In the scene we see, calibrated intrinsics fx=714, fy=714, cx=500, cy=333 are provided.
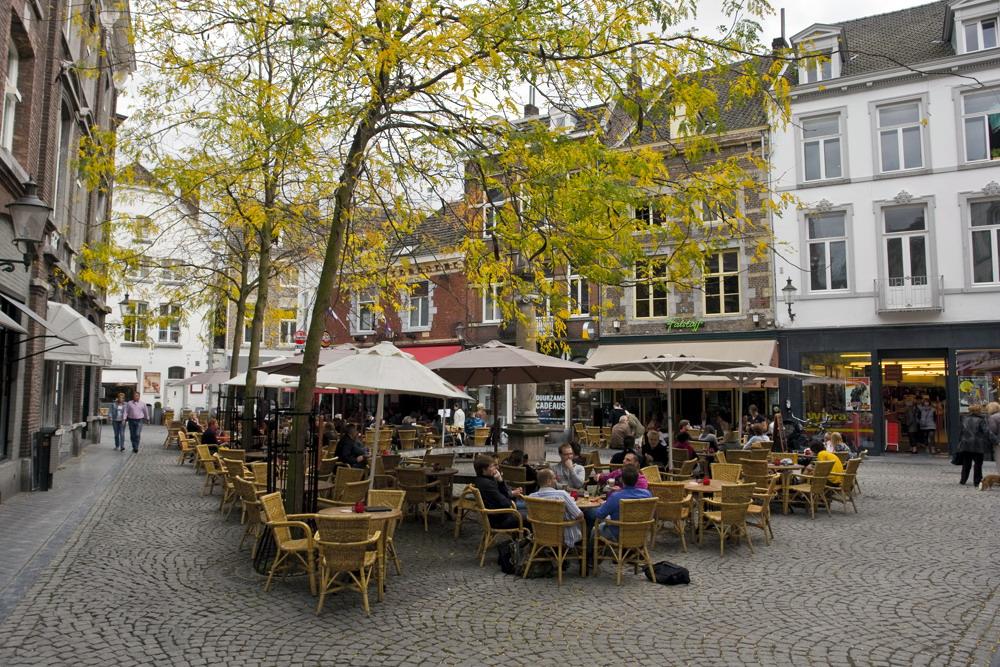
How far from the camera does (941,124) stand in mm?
19625

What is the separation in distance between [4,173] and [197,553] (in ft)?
20.1

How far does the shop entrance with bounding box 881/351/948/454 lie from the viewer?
63.8 ft

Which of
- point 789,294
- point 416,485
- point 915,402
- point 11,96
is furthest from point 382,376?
point 915,402

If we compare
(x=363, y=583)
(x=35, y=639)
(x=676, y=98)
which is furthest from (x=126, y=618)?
(x=676, y=98)

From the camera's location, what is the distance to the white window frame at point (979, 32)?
19.4m

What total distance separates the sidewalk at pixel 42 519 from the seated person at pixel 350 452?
3573 millimetres

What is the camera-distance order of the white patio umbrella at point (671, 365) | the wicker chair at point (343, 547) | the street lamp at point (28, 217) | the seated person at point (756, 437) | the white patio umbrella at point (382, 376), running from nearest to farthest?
the wicker chair at point (343, 547), the white patio umbrella at point (382, 376), the street lamp at point (28, 217), the white patio umbrella at point (671, 365), the seated person at point (756, 437)

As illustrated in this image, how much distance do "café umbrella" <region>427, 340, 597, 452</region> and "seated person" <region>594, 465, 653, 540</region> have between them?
3.51 m

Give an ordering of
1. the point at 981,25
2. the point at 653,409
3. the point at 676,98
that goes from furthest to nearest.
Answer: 1. the point at 653,409
2. the point at 981,25
3. the point at 676,98

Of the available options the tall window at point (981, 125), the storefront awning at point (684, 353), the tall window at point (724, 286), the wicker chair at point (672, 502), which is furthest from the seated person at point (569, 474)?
the tall window at point (981, 125)

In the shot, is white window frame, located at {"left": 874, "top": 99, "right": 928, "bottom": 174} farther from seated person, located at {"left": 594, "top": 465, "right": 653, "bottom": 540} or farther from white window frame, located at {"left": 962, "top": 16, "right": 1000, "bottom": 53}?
seated person, located at {"left": 594, "top": 465, "right": 653, "bottom": 540}

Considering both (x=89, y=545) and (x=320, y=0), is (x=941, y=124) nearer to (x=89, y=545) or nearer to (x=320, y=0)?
(x=320, y=0)

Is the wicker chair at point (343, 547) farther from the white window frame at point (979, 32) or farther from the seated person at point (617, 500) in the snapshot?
the white window frame at point (979, 32)

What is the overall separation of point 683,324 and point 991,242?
8386mm
